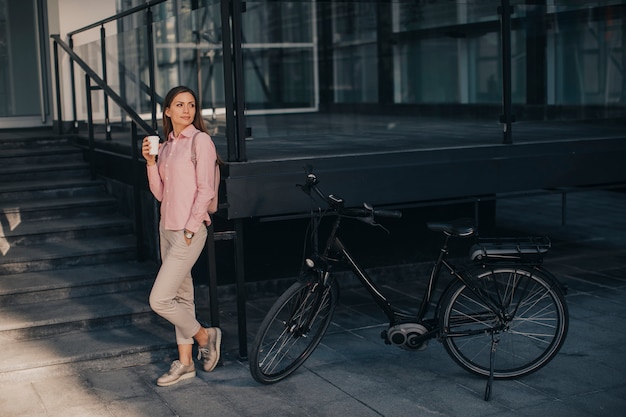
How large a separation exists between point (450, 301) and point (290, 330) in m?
0.94

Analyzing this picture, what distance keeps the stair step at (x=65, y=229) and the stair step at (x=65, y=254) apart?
0.24 ft

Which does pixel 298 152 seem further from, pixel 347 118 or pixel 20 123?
pixel 20 123

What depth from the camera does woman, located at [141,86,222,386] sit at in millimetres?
5527

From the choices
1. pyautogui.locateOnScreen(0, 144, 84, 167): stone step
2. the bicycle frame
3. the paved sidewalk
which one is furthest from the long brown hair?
pyautogui.locateOnScreen(0, 144, 84, 167): stone step

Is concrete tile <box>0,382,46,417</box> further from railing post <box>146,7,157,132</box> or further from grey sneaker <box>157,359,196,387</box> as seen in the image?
railing post <box>146,7,157,132</box>

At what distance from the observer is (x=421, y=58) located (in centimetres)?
975

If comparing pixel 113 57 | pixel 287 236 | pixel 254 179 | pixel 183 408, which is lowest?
pixel 183 408

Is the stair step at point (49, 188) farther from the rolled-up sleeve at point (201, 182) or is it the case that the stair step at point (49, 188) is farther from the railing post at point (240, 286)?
the rolled-up sleeve at point (201, 182)

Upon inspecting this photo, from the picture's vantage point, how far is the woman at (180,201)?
18.1 feet

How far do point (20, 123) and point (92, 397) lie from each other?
21.5 ft

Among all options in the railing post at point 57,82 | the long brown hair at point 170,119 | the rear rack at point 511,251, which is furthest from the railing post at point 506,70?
the railing post at point 57,82

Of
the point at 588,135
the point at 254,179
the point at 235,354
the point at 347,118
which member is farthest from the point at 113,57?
the point at 588,135

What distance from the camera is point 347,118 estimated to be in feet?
28.7

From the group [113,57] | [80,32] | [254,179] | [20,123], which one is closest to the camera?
[254,179]
